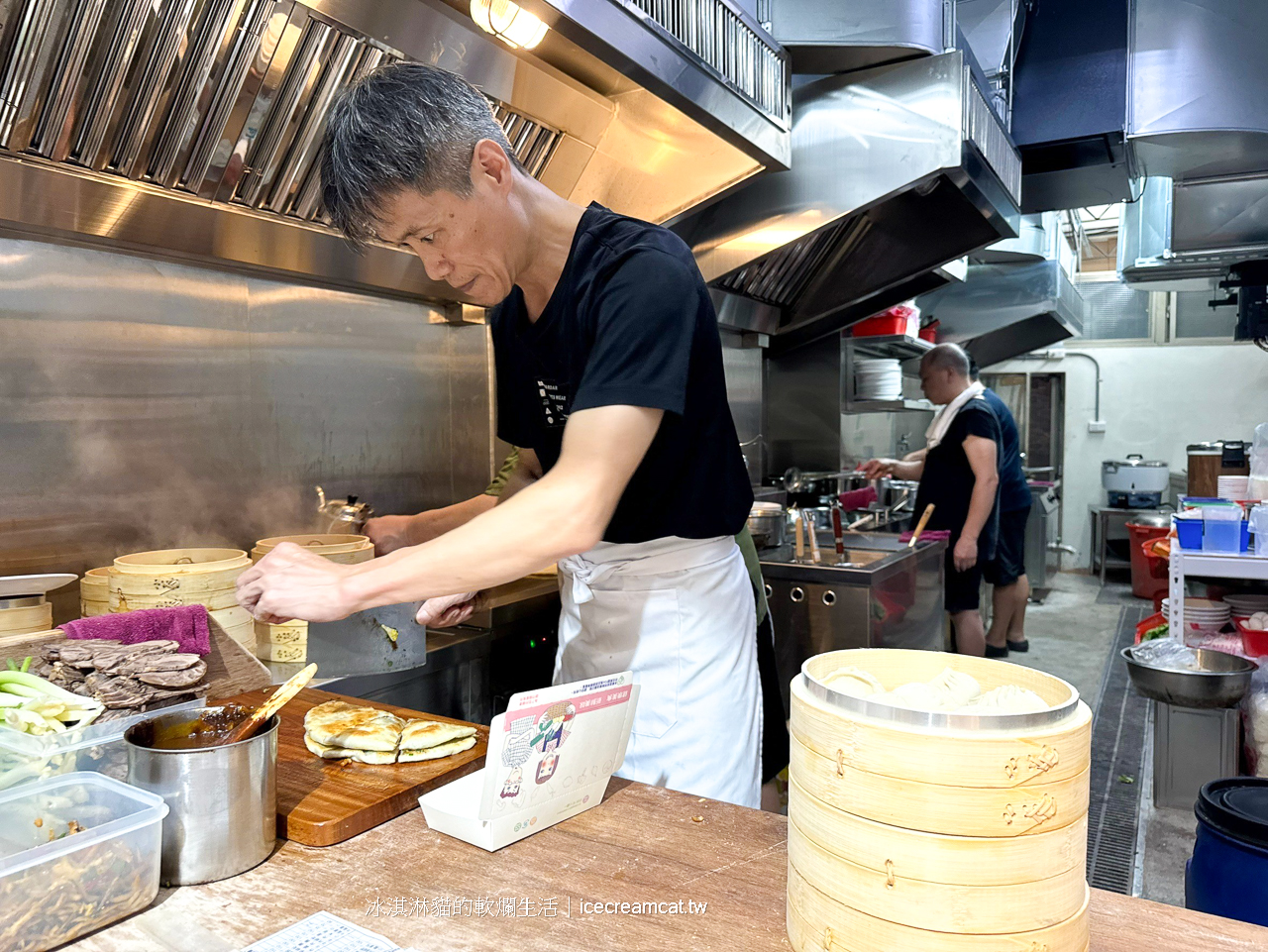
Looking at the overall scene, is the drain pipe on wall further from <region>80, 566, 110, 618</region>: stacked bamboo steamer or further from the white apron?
<region>80, 566, 110, 618</region>: stacked bamboo steamer

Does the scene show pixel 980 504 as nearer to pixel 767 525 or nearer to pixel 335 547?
pixel 767 525

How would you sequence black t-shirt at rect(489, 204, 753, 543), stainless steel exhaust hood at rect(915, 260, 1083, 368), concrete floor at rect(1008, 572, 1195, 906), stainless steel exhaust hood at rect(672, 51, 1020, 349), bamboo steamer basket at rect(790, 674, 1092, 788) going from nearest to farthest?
bamboo steamer basket at rect(790, 674, 1092, 788) → black t-shirt at rect(489, 204, 753, 543) → concrete floor at rect(1008, 572, 1195, 906) → stainless steel exhaust hood at rect(672, 51, 1020, 349) → stainless steel exhaust hood at rect(915, 260, 1083, 368)

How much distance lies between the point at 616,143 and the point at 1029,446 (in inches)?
332

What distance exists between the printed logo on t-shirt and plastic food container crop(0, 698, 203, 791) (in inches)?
28.6

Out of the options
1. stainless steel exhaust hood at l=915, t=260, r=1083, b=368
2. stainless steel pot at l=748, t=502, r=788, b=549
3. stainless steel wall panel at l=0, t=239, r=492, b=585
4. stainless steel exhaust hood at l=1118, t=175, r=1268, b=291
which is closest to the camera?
stainless steel wall panel at l=0, t=239, r=492, b=585

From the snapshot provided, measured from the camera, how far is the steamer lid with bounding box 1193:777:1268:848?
192 cm

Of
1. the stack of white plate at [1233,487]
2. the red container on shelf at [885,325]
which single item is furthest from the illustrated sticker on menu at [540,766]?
the red container on shelf at [885,325]

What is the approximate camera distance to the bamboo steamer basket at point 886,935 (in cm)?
71

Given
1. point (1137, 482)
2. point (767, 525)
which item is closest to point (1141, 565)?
point (1137, 482)

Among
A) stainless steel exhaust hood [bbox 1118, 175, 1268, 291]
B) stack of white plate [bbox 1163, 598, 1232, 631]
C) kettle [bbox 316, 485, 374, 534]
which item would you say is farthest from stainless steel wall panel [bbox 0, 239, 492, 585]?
stainless steel exhaust hood [bbox 1118, 175, 1268, 291]

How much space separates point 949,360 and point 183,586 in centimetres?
409

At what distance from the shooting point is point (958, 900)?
707 mm

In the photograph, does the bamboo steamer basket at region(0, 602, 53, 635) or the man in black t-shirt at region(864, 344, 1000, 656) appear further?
the man in black t-shirt at region(864, 344, 1000, 656)

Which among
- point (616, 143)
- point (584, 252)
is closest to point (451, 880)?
point (584, 252)
